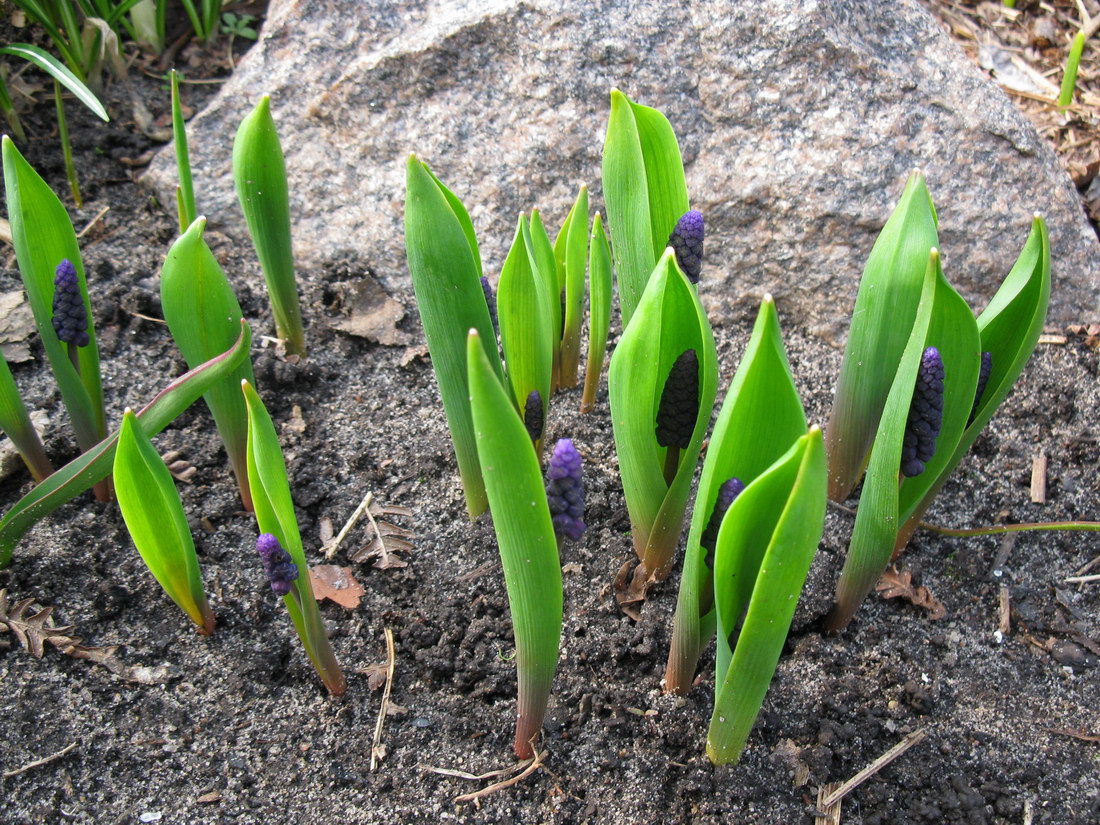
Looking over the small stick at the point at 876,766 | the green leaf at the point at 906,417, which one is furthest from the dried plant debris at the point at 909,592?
the small stick at the point at 876,766

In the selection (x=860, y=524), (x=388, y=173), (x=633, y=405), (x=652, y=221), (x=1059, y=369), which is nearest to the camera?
(x=633, y=405)

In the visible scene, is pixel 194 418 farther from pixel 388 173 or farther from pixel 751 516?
pixel 751 516

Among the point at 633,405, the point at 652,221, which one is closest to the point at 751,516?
the point at 633,405

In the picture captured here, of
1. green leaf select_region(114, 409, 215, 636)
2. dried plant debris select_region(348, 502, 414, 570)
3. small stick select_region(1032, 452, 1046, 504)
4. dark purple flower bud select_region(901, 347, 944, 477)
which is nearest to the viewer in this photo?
dark purple flower bud select_region(901, 347, 944, 477)

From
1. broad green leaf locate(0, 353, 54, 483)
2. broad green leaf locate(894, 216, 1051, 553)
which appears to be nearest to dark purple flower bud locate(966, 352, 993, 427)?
broad green leaf locate(894, 216, 1051, 553)

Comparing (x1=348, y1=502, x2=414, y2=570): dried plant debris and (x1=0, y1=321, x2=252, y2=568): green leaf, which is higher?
(x1=0, y1=321, x2=252, y2=568): green leaf

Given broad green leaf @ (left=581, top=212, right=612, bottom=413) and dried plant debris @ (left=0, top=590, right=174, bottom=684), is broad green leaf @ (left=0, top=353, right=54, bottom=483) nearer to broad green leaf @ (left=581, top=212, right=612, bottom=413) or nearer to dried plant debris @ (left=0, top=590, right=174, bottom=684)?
dried plant debris @ (left=0, top=590, right=174, bottom=684)

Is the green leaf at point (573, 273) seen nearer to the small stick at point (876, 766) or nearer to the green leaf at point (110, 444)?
the green leaf at point (110, 444)

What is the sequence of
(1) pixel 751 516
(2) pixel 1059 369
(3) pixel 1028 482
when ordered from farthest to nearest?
(2) pixel 1059 369 → (3) pixel 1028 482 → (1) pixel 751 516
